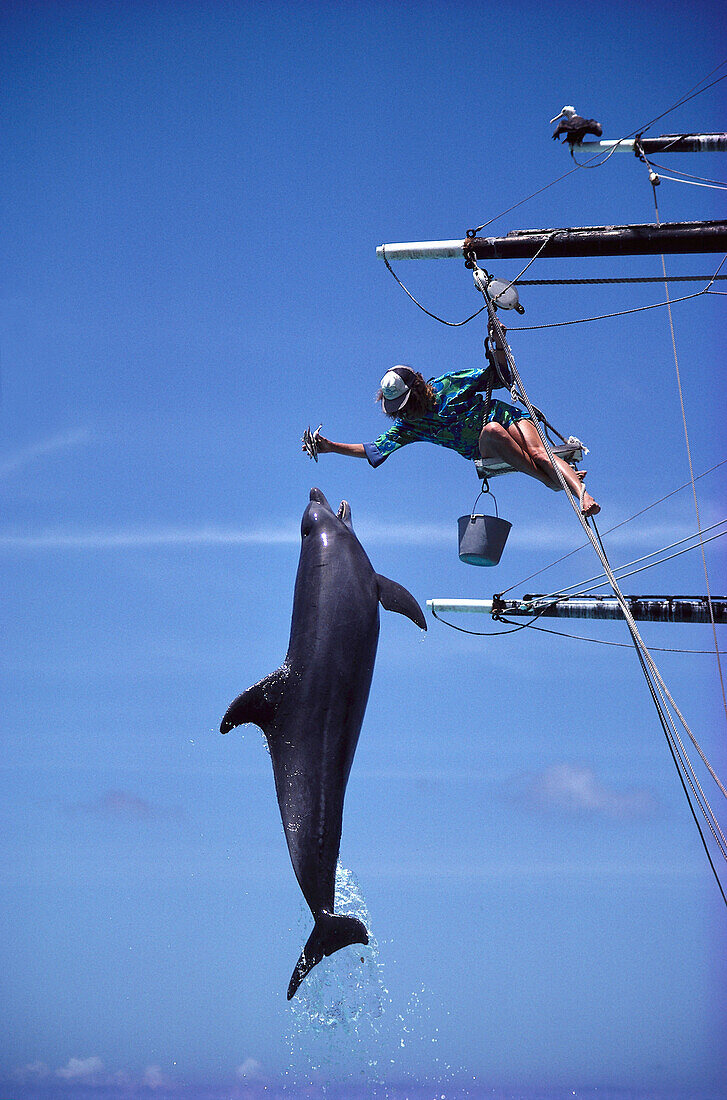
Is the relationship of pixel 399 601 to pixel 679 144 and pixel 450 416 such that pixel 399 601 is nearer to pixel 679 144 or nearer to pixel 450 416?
pixel 450 416

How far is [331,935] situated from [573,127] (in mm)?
8477

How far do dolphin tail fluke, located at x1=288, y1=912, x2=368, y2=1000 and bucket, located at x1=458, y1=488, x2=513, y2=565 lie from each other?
4.15 metres

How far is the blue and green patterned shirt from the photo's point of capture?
481 inches

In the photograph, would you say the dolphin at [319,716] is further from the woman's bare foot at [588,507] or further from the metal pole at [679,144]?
the metal pole at [679,144]

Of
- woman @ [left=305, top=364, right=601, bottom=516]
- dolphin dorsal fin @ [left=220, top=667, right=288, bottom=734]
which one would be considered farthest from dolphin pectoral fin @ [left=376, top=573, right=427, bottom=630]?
woman @ [left=305, top=364, right=601, bottom=516]

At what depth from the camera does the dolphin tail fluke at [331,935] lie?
966 cm

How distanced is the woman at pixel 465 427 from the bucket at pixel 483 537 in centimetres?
67

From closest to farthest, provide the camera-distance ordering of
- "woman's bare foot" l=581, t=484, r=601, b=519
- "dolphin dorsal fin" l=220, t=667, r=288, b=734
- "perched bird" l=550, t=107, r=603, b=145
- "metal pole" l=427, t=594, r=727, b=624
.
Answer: "dolphin dorsal fin" l=220, t=667, r=288, b=734 < "woman's bare foot" l=581, t=484, r=601, b=519 < "perched bird" l=550, t=107, r=603, b=145 < "metal pole" l=427, t=594, r=727, b=624

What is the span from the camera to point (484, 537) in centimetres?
1277

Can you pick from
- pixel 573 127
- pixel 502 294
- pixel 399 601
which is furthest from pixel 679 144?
pixel 399 601

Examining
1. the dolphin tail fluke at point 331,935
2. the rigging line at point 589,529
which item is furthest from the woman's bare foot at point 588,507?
the dolphin tail fluke at point 331,935

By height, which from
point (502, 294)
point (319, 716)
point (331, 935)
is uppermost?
point (502, 294)

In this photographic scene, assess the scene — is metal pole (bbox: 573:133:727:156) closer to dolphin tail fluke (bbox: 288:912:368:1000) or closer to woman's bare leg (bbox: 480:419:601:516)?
woman's bare leg (bbox: 480:419:601:516)

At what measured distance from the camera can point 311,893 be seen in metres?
9.68
